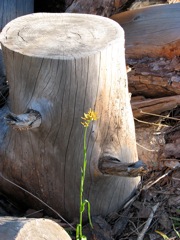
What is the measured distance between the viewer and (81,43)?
2.91 m

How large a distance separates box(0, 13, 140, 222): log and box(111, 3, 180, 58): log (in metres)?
0.68

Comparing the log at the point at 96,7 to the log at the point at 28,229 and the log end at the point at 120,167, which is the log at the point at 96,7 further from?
the log at the point at 28,229

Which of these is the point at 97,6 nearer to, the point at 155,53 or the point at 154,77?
the point at 155,53

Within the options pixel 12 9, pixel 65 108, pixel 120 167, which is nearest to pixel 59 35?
pixel 65 108

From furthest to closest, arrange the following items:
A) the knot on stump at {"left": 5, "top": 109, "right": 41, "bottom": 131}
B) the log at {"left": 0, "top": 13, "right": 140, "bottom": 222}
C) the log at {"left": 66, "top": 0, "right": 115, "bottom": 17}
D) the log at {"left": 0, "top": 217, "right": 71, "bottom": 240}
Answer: the log at {"left": 66, "top": 0, "right": 115, "bottom": 17} → the log at {"left": 0, "top": 13, "right": 140, "bottom": 222} → the knot on stump at {"left": 5, "top": 109, "right": 41, "bottom": 131} → the log at {"left": 0, "top": 217, "right": 71, "bottom": 240}

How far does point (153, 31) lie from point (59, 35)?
997 millimetres

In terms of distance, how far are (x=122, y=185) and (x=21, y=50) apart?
0.97 metres

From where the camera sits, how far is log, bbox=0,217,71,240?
2.38 meters

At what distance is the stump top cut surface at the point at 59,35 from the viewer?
2842 mm

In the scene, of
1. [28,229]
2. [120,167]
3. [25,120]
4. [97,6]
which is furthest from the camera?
[97,6]

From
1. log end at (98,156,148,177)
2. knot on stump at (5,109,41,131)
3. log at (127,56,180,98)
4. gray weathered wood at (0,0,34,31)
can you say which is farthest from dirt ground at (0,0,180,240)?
gray weathered wood at (0,0,34,31)

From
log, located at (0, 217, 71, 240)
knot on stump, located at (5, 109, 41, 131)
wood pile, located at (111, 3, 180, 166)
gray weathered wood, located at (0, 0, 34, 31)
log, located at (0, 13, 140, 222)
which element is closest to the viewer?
log, located at (0, 217, 71, 240)

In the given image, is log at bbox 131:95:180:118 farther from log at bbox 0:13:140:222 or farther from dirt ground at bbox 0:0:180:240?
log at bbox 0:13:140:222

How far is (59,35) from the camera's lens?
3016 millimetres
